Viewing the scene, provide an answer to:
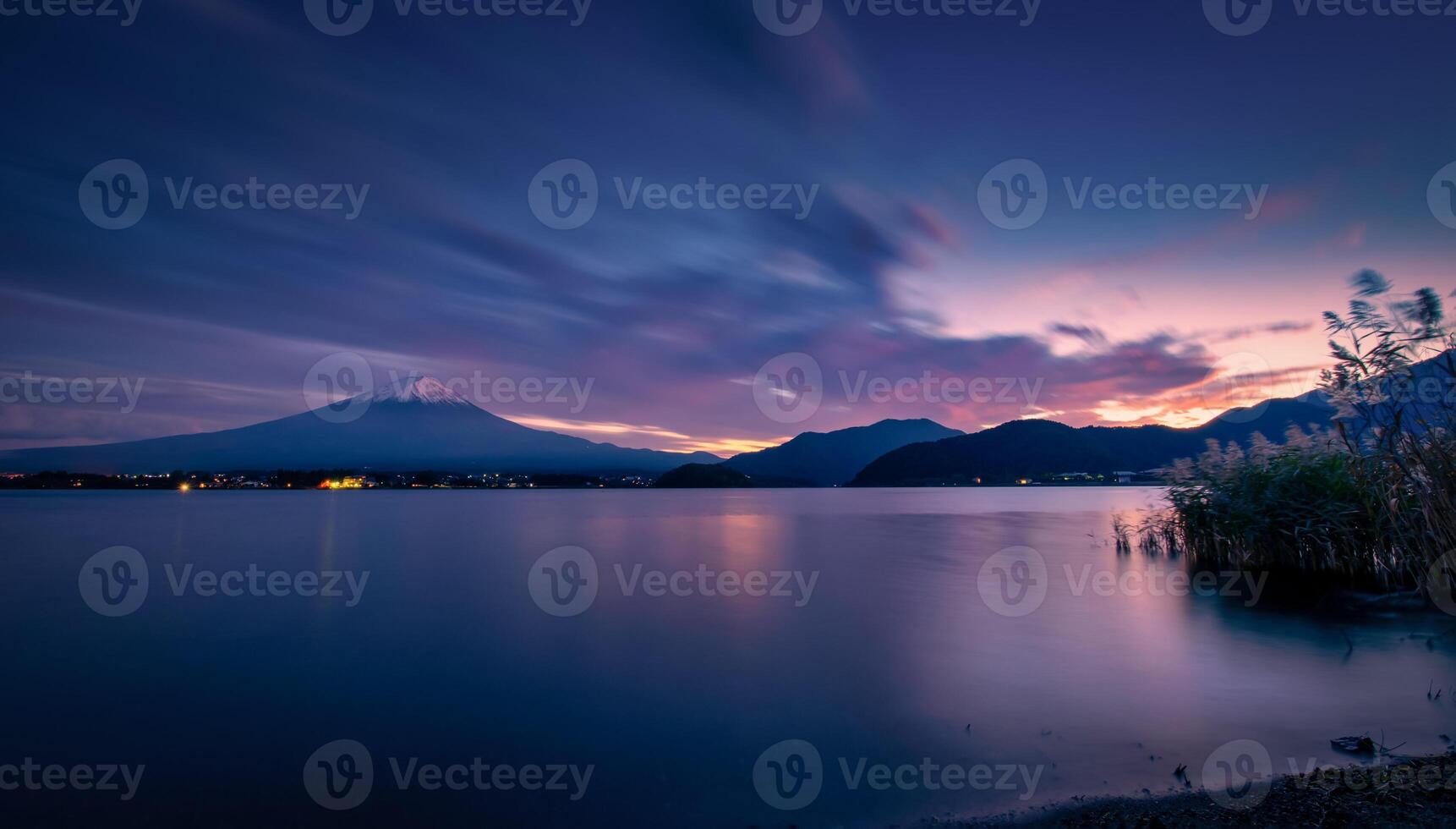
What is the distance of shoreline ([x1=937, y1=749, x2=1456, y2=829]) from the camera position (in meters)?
4.92

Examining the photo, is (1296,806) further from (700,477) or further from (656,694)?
(700,477)

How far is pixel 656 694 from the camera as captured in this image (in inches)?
408

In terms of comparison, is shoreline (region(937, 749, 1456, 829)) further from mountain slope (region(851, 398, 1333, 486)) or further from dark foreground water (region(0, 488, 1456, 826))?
mountain slope (region(851, 398, 1333, 486))

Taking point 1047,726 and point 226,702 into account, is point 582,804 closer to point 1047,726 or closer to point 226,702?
point 1047,726

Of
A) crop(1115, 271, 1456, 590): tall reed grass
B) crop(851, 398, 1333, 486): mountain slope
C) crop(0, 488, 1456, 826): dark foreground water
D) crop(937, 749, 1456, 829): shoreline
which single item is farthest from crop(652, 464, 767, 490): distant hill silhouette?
crop(937, 749, 1456, 829): shoreline

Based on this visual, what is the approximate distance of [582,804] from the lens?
662 cm

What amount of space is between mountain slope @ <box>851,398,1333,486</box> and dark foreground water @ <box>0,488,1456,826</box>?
437ft

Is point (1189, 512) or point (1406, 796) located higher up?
point (1189, 512)

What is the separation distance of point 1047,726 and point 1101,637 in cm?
609

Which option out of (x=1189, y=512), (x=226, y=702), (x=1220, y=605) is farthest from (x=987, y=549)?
(x=226, y=702)

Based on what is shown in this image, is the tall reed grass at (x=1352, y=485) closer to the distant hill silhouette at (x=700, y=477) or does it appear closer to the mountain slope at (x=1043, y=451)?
the mountain slope at (x=1043, y=451)

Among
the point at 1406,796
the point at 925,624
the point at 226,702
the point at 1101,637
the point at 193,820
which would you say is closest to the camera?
the point at 1406,796

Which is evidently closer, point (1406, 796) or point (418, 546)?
point (1406, 796)

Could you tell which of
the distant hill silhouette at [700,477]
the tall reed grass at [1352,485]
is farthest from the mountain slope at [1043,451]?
the tall reed grass at [1352,485]
